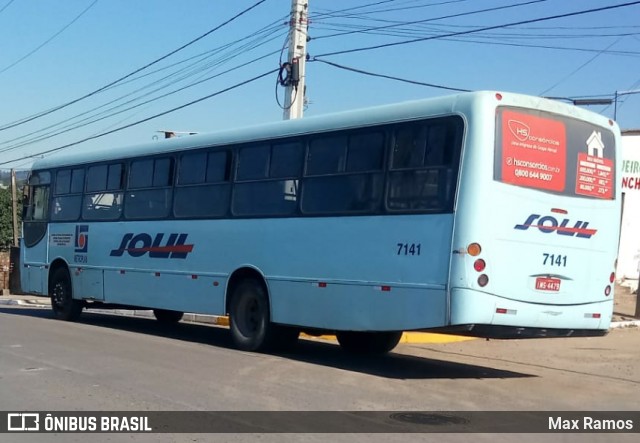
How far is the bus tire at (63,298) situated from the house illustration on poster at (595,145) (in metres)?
11.1

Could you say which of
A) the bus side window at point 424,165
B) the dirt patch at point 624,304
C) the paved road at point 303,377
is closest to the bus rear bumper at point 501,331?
the paved road at point 303,377

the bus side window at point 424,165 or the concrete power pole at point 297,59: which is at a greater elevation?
the concrete power pole at point 297,59

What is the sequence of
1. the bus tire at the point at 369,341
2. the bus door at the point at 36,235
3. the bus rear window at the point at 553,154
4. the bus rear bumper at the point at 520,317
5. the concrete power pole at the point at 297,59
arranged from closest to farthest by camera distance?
1. the bus rear bumper at the point at 520,317
2. the bus rear window at the point at 553,154
3. the bus tire at the point at 369,341
4. the bus door at the point at 36,235
5. the concrete power pole at the point at 297,59

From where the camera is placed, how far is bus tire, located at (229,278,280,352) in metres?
12.8

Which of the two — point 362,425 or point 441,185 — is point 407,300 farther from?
point 362,425

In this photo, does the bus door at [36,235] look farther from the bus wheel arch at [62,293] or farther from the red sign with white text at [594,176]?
the red sign with white text at [594,176]

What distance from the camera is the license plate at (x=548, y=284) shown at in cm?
1043

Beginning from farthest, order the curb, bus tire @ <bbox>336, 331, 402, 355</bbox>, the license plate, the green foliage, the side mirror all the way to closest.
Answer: the green foliage, the side mirror, the curb, bus tire @ <bbox>336, 331, 402, 355</bbox>, the license plate

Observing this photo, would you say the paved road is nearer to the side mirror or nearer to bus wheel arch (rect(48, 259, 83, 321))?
bus wheel arch (rect(48, 259, 83, 321))

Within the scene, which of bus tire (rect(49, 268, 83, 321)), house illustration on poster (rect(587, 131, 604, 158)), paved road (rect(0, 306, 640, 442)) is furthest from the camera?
bus tire (rect(49, 268, 83, 321))

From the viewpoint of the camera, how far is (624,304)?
2291cm

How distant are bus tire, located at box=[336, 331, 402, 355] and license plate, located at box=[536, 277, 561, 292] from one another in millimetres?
3228

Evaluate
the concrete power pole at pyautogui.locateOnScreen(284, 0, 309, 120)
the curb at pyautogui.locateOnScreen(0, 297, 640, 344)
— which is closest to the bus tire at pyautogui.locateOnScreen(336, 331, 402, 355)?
the curb at pyautogui.locateOnScreen(0, 297, 640, 344)

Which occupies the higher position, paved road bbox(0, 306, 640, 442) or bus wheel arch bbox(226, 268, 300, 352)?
bus wheel arch bbox(226, 268, 300, 352)
